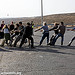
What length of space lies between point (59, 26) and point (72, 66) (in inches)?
225

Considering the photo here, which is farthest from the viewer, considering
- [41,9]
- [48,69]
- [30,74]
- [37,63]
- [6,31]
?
[41,9]

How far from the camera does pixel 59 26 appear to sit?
42.8ft

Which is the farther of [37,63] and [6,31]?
[6,31]

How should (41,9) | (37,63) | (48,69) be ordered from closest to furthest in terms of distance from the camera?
(48,69) < (37,63) < (41,9)

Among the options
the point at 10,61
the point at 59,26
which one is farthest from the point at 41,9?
the point at 10,61

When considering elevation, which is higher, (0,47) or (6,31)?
(6,31)

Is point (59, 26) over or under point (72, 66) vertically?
over

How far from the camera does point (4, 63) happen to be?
8297 mm

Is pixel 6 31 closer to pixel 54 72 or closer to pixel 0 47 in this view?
pixel 0 47

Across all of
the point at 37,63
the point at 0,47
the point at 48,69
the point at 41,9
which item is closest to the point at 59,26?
the point at 0,47

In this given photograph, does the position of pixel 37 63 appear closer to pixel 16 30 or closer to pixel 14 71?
pixel 14 71

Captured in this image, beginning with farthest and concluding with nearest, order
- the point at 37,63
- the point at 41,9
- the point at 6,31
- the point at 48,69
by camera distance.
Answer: the point at 41,9, the point at 6,31, the point at 37,63, the point at 48,69

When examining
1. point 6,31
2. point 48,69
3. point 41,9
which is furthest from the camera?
point 41,9

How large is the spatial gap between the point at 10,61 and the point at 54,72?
2597 millimetres
